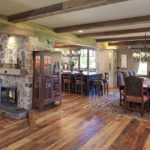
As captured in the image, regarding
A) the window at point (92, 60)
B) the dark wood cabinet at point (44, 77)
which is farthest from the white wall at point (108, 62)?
the dark wood cabinet at point (44, 77)

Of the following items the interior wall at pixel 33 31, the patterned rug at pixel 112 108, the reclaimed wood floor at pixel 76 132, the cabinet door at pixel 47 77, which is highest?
the interior wall at pixel 33 31

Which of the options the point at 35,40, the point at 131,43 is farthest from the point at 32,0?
the point at 131,43

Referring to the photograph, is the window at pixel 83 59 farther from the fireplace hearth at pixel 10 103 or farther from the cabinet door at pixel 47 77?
the fireplace hearth at pixel 10 103

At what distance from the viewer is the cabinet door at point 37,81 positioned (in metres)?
4.70

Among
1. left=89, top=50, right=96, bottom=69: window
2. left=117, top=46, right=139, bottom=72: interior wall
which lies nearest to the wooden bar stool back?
left=89, top=50, right=96, bottom=69: window

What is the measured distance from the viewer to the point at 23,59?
15.6 feet

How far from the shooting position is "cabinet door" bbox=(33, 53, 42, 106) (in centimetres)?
470

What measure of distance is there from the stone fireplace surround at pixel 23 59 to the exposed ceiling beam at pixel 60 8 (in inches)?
37.0

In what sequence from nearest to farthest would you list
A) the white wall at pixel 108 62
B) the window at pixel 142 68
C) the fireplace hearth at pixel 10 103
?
1. the fireplace hearth at pixel 10 103
2. the window at pixel 142 68
3. the white wall at pixel 108 62

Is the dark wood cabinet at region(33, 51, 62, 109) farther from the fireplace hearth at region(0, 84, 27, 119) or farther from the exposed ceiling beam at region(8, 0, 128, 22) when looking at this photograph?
the exposed ceiling beam at region(8, 0, 128, 22)

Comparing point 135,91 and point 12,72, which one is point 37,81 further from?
point 135,91

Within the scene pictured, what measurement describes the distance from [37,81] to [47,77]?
1.08 ft

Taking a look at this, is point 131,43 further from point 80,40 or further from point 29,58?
point 29,58

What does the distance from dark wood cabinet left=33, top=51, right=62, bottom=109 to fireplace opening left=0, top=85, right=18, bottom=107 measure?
688 mm
